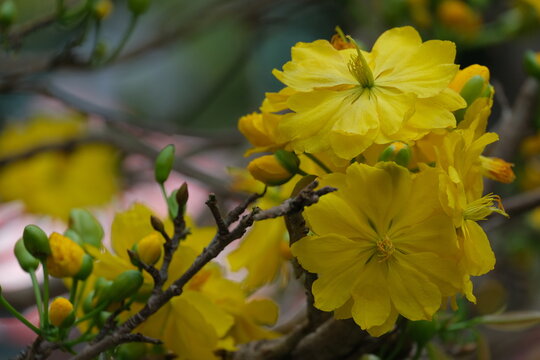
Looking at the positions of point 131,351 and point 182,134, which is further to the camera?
point 182,134

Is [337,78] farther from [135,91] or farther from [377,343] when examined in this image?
[135,91]

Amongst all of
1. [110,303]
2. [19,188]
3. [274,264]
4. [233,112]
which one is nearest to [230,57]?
[233,112]

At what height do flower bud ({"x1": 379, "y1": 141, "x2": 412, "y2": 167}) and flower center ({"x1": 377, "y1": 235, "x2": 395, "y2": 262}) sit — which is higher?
flower bud ({"x1": 379, "y1": 141, "x2": 412, "y2": 167})

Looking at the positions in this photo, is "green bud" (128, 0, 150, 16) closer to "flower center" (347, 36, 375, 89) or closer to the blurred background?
the blurred background

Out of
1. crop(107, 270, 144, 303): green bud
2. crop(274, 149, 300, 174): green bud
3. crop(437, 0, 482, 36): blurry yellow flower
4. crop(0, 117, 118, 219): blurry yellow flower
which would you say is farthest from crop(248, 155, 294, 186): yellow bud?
crop(0, 117, 118, 219): blurry yellow flower

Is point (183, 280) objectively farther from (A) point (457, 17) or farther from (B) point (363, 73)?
(A) point (457, 17)

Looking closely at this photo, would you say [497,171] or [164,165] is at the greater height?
[164,165]

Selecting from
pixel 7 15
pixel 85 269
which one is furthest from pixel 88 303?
pixel 7 15
